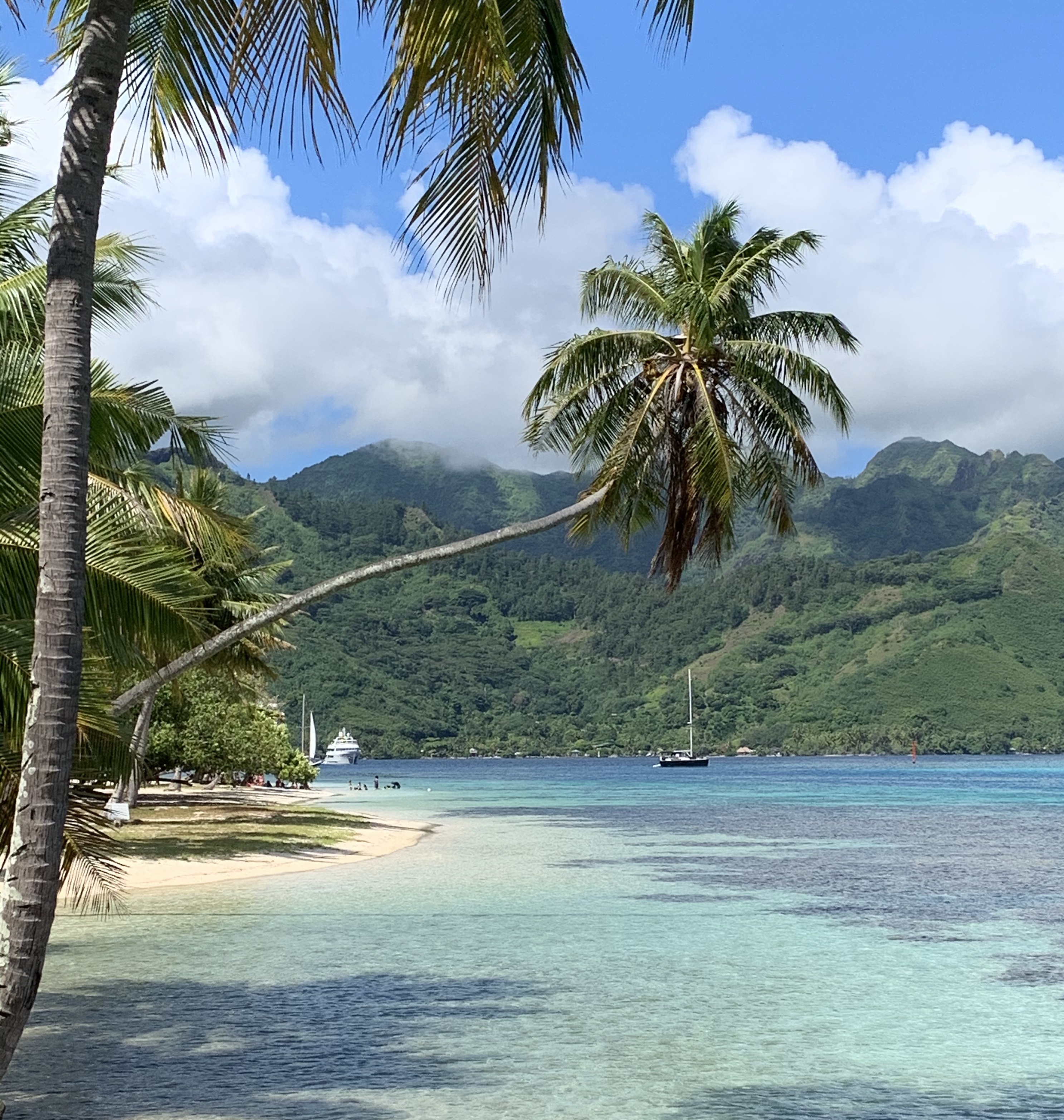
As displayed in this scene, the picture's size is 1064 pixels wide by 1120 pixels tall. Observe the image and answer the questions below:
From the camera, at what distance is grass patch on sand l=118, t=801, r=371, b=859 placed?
28000 mm

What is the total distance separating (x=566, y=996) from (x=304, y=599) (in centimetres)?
549

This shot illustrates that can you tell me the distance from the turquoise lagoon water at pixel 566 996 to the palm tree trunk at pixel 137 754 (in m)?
2.27

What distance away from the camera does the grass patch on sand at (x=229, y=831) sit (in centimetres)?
2800

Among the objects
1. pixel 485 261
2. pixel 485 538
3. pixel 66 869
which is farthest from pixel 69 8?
pixel 485 538

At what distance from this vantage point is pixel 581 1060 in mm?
10422

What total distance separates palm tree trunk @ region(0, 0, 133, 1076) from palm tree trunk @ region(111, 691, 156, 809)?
86.8 inches

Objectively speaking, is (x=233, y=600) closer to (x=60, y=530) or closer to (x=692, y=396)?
(x=692, y=396)

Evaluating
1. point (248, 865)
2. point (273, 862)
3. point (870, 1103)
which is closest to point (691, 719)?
point (273, 862)

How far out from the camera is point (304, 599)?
1048cm

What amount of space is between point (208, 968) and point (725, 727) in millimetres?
160010

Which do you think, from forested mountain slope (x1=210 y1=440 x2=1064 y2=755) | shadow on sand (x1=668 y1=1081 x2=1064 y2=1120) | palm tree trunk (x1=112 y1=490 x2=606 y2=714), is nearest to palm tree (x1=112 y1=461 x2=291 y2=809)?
palm tree trunk (x1=112 y1=490 x2=606 y2=714)

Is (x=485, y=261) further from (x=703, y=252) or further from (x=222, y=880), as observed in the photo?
(x=222, y=880)

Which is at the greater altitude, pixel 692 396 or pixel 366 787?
pixel 692 396

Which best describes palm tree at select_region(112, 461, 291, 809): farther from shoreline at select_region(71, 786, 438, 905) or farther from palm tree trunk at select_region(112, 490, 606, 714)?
palm tree trunk at select_region(112, 490, 606, 714)
